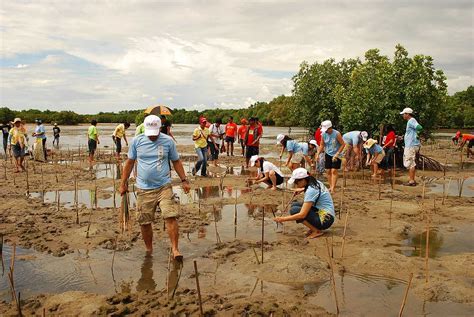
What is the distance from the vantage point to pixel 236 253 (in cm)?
572

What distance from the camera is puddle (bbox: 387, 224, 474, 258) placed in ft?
19.0

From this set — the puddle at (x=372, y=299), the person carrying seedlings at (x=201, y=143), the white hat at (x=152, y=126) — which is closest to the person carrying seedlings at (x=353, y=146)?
the person carrying seedlings at (x=201, y=143)

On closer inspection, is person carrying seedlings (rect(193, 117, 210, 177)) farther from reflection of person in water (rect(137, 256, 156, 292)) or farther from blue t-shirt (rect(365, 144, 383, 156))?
reflection of person in water (rect(137, 256, 156, 292))

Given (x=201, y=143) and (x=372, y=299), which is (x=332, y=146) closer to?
(x=201, y=143)

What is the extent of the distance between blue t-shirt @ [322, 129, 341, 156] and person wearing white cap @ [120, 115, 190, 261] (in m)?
4.96

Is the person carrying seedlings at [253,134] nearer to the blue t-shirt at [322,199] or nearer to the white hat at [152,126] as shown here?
the blue t-shirt at [322,199]

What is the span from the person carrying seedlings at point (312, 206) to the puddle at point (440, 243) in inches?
44.3

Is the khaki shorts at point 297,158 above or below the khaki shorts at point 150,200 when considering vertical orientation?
above

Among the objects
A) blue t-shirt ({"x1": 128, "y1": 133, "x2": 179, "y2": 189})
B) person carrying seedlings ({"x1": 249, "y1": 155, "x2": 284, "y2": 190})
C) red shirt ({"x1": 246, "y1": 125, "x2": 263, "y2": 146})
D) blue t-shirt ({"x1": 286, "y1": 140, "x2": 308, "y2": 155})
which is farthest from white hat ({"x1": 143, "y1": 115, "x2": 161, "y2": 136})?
red shirt ({"x1": 246, "y1": 125, "x2": 263, "y2": 146})

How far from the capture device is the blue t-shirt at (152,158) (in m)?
5.39

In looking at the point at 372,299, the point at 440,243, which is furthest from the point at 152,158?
the point at 440,243

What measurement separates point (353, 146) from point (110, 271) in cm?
1004

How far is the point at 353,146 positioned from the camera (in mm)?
13367

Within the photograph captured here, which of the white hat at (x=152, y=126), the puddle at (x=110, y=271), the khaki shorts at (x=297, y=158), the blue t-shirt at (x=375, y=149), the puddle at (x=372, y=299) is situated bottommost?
the puddle at (x=110, y=271)
